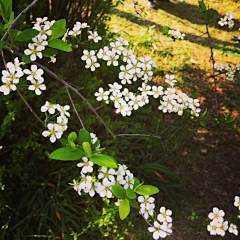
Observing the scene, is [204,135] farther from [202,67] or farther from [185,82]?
[202,67]

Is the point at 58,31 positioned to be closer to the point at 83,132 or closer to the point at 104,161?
the point at 83,132

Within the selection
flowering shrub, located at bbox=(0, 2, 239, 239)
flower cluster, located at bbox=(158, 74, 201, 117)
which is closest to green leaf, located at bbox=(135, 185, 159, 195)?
flowering shrub, located at bbox=(0, 2, 239, 239)

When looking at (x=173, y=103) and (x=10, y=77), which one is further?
(x=173, y=103)

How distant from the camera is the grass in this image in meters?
2.59

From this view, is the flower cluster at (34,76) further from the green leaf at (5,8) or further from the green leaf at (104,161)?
the green leaf at (104,161)

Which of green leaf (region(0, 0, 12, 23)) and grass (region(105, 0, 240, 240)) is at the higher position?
green leaf (region(0, 0, 12, 23))

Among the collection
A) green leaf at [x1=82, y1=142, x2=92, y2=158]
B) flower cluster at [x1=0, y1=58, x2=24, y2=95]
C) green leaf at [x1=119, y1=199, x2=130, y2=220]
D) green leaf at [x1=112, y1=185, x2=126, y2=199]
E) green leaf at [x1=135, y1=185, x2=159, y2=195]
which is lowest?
green leaf at [x1=119, y1=199, x2=130, y2=220]

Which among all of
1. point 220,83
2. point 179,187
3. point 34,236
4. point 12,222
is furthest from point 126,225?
point 220,83

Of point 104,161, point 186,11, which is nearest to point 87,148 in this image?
point 104,161

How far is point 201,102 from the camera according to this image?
3609 mm

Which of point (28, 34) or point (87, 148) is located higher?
point (28, 34)

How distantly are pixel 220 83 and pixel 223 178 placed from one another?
1.95 metres

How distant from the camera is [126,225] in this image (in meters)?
2.33

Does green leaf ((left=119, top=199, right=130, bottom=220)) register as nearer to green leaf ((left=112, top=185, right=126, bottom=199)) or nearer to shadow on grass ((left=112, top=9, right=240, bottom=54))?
green leaf ((left=112, top=185, right=126, bottom=199))
